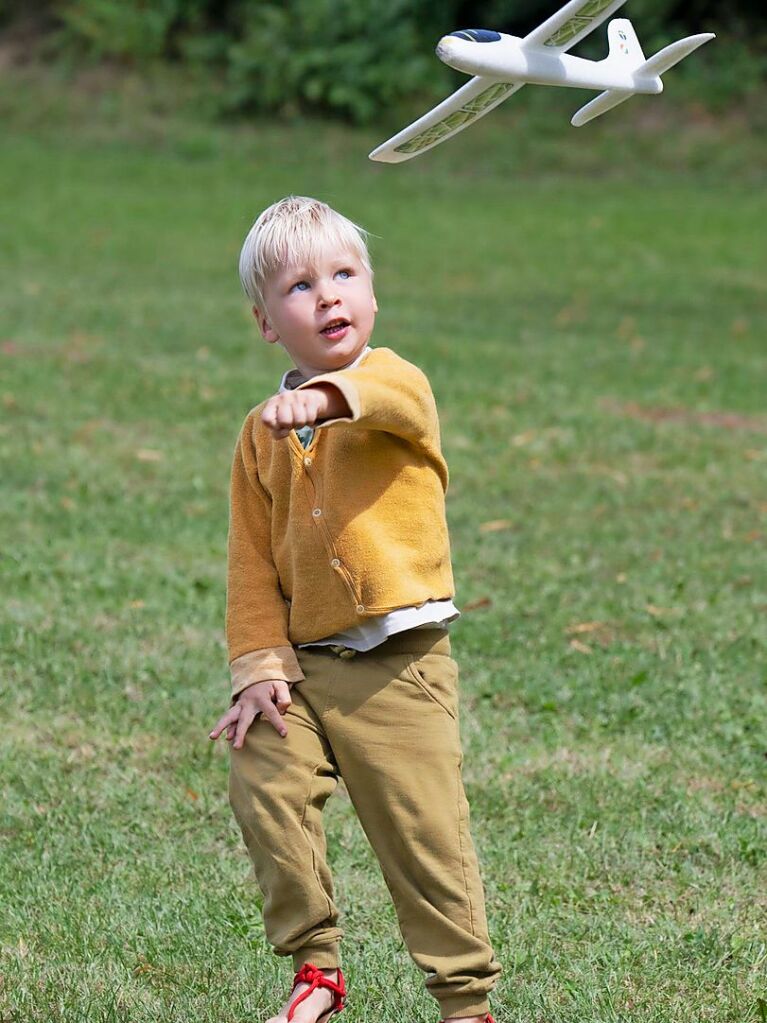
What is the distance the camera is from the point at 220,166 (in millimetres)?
23531

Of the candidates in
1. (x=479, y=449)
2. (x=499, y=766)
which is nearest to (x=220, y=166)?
(x=479, y=449)

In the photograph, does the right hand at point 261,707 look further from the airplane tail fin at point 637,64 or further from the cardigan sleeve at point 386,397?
the airplane tail fin at point 637,64

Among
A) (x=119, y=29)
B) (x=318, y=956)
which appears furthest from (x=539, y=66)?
(x=119, y=29)

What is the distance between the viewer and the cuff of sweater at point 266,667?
2.87 m

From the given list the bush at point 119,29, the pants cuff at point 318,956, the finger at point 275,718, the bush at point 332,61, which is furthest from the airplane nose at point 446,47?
the bush at point 119,29

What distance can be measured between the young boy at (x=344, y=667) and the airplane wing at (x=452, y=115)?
9.1 inches

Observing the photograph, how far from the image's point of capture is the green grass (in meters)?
3.51

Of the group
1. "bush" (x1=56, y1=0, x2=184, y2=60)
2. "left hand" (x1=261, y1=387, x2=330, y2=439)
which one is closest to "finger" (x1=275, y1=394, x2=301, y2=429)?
"left hand" (x1=261, y1=387, x2=330, y2=439)

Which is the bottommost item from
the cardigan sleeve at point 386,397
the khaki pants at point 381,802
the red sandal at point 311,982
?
the red sandal at point 311,982

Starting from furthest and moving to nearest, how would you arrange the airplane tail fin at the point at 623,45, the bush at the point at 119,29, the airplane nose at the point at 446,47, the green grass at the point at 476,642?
the bush at the point at 119,29
the green grass at the point at 476,642
the airplane tail fin at the point at 623,45
the airplane nose at the point at 446,47

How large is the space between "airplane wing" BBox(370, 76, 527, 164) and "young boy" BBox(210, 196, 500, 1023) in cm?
23

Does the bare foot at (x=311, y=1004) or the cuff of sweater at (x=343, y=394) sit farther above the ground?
the cuff of sweater at (x=343, y=394)

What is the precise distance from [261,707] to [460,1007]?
686 mm

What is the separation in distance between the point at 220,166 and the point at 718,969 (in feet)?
70.0
